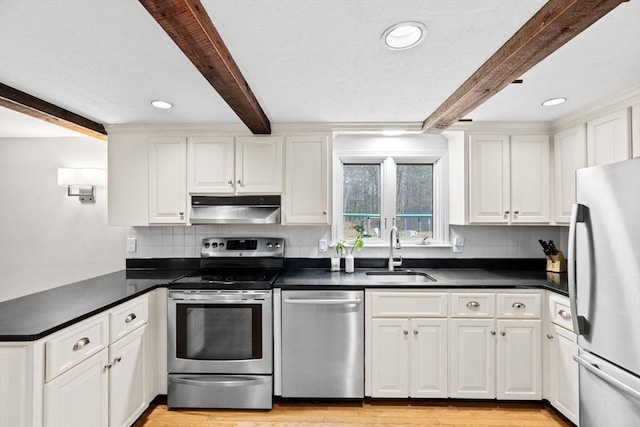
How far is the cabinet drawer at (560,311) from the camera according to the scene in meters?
2.14

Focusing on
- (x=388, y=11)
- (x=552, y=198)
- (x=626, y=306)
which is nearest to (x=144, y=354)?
(x=388, y=11)

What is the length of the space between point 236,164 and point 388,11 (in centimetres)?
185

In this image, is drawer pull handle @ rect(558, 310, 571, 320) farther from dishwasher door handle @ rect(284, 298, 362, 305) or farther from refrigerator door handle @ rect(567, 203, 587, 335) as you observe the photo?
dishwasher door handle @ rect(284, 298, 362, 305)

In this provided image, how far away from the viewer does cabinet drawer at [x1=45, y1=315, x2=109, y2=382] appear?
4.88 ft

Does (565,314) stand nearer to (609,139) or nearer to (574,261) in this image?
(574,261)

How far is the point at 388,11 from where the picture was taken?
1.27 m

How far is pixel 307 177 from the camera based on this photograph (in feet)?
9.19

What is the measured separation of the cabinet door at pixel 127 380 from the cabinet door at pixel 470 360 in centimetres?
216

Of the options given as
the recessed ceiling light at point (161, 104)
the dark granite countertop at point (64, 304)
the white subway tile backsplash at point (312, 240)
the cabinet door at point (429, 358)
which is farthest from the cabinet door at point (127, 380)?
the cabinet door at point (429, 358)

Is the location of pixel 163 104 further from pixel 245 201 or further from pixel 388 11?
pixel 388 11

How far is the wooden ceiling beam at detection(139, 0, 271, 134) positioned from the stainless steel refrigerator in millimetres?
1830

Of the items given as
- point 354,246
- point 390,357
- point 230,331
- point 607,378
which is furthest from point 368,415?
point 607,378

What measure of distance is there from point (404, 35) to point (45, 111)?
2381mm

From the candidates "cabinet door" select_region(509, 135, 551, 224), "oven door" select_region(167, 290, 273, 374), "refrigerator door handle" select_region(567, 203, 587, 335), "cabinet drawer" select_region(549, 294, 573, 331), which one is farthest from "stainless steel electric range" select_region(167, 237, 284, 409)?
"cabinet door" select_region(509, 135, 551, 224)
